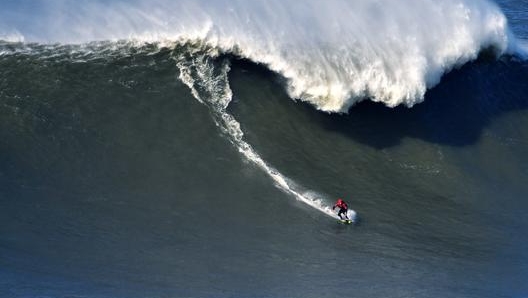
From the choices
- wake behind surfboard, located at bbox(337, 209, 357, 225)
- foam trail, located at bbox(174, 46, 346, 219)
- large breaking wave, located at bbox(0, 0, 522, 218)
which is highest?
large breaking wave, located at bbox(0, 0, 522, 218)

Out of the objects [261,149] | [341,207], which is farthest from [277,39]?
[341,207]

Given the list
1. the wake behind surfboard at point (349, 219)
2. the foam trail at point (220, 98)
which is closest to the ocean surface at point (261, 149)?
the foam trail at point (220, 98)

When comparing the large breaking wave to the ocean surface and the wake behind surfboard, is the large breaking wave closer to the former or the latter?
the ocean surface

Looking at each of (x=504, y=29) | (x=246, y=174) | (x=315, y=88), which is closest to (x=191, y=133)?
(x=246, y=174)

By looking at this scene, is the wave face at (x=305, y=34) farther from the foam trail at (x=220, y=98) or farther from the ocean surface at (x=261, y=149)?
the foam trail at (x=220, y=98)

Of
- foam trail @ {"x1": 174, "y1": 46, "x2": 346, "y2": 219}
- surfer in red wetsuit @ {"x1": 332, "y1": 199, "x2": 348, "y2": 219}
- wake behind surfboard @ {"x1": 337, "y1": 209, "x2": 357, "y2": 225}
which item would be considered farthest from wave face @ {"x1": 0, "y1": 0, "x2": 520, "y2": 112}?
surfer in red wetsuit @ {"x1": 332, "y1": 199, "x2": 348, "y2": 219}

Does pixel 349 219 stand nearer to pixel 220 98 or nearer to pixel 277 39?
pixel 220 98

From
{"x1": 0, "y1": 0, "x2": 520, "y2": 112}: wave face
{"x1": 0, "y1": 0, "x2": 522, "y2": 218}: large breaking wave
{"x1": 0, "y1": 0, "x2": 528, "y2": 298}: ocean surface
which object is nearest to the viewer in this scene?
{"x1": 0, "y1": 0, "x2": 528, "y2": 298}: ocean surface
